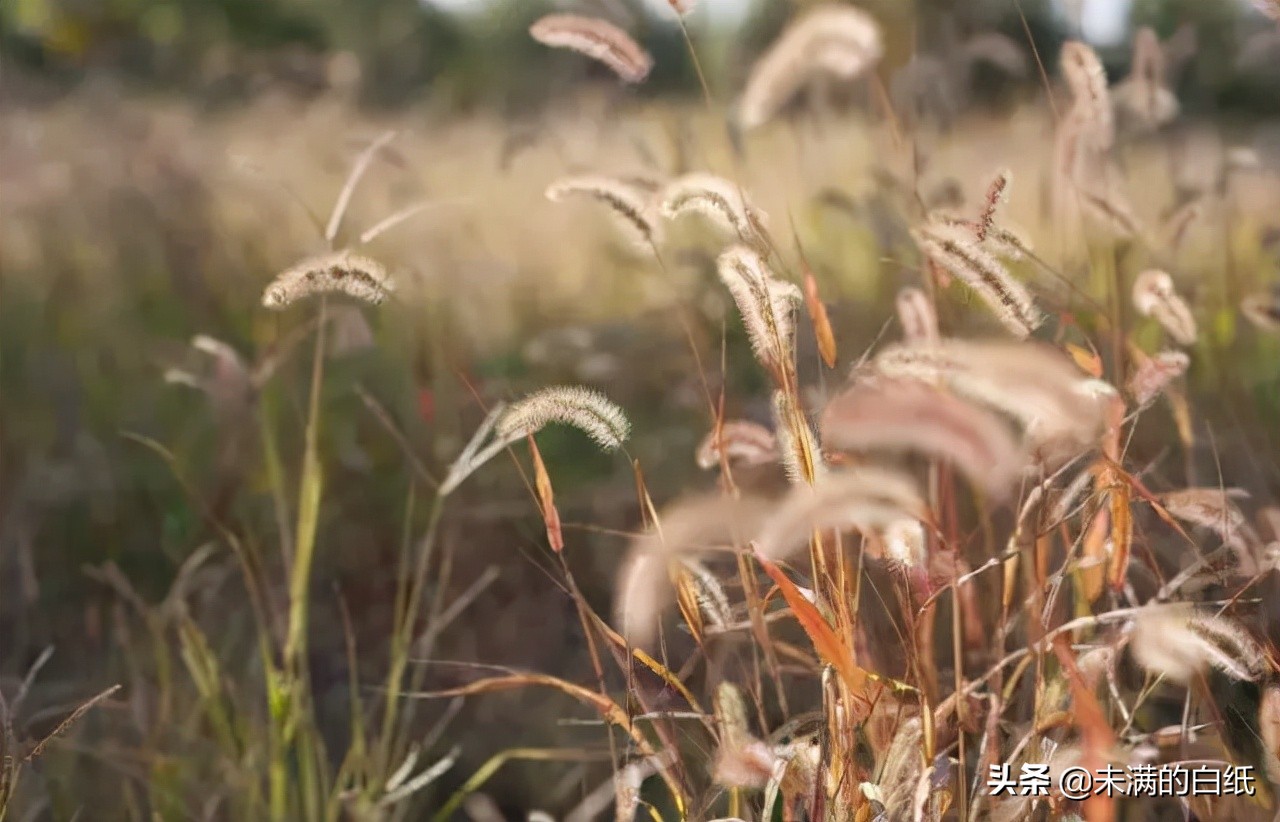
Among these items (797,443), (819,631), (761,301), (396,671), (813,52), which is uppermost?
(813,52)

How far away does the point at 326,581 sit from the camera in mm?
1207

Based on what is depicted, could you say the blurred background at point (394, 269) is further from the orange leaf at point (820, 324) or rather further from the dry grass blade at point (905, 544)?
the dry grass blade at point (905, 544)

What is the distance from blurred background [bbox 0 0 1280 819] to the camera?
45.9 inches

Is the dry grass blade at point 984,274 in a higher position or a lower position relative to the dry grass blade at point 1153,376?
higher

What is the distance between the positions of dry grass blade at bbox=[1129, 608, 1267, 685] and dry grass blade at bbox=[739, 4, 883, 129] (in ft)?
1.83

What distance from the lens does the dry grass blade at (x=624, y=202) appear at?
0.86 meters

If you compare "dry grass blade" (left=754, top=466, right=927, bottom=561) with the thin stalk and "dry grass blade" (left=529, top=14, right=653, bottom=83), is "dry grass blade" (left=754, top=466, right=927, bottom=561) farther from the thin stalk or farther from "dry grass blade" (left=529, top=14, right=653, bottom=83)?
"dry grass blade" (left=529, top=14, right=653, bottom=83)

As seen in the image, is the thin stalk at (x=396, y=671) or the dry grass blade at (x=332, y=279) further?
the thin stalk at (x=396, y=671)

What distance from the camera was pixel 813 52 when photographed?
0.98 metres

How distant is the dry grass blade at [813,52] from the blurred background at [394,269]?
0.32ft

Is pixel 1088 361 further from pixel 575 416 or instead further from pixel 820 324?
pixel 575 416

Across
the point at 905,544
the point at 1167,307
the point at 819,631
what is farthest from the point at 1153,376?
the point at 819,631

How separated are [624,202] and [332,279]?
25 centimetres

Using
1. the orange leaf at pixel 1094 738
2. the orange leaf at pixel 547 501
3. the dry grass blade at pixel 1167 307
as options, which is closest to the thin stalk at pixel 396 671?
the orange leaf at pixel 547 501
